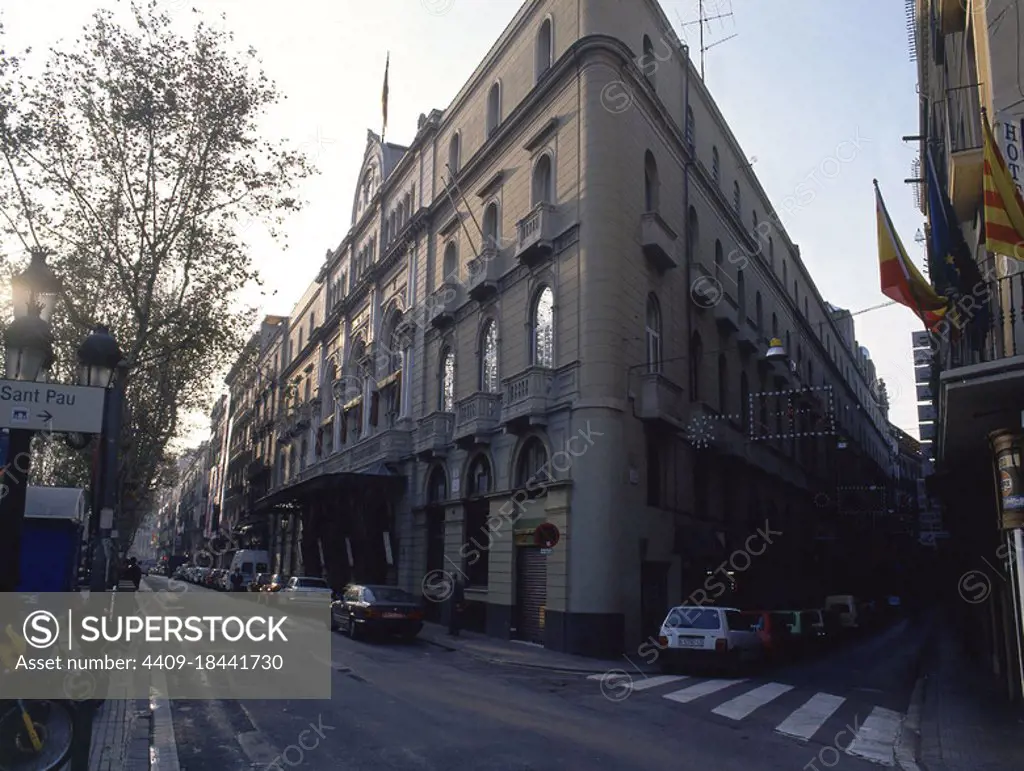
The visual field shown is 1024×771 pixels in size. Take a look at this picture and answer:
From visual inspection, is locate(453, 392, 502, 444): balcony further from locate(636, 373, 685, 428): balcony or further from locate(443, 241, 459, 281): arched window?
locate(443, 241, 459, 281): arched window

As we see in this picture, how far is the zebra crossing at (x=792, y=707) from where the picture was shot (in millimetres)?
11266

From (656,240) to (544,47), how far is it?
26.0 ft

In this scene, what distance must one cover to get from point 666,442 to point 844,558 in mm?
28603

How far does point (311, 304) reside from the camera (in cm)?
5772

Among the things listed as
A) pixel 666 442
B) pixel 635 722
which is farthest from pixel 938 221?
pixel 666 442

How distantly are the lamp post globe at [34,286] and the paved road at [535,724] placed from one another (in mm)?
5083

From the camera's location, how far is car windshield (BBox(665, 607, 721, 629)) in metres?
18.1

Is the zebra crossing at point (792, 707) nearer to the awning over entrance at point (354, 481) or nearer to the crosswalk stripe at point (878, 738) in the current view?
the crosswalk stripe at point (878, 738)

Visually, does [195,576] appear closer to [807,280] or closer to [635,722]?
[807,280]

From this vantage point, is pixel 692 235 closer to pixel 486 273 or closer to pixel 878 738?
pixel 486 273

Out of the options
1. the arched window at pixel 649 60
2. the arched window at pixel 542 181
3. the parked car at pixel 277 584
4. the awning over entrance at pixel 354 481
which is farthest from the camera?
the parked car at pixel 277 584

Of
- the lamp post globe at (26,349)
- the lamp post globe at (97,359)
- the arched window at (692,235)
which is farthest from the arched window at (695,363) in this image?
the lamp post globe at (26,349)

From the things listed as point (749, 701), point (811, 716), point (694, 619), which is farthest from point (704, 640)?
point (811, 716)

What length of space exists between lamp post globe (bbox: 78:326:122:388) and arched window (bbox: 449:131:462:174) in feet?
79.6
